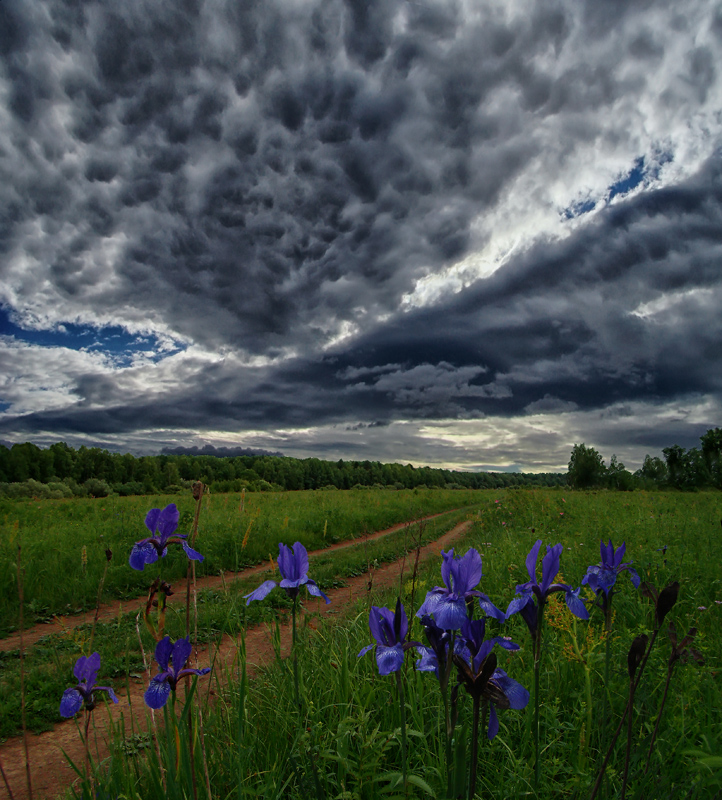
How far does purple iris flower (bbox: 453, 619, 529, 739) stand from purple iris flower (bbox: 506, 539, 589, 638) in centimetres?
13

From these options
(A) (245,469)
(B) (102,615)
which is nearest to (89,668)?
(B) (102,615)

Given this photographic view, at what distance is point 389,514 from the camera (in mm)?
18219

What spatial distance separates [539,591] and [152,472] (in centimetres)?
7064

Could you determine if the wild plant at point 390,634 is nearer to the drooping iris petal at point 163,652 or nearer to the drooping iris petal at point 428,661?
the drooping iris petal at point 428,661

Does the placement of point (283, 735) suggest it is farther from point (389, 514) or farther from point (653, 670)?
point (389, 514)

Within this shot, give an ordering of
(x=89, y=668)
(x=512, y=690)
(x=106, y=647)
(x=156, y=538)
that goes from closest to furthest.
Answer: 1. (x=512, y=690)
2. (x=156, y=538)
3. (x=89, y=668)
4. (x=106, y=647)

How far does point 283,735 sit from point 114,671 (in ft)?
11.6

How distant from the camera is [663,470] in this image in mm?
67500

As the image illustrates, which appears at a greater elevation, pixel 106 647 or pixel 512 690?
pixel 512 690

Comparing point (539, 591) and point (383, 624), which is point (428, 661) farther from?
point (539, 591)

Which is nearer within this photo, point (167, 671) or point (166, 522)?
point (167, 671)

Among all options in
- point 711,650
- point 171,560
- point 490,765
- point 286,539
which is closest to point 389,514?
point 286,539

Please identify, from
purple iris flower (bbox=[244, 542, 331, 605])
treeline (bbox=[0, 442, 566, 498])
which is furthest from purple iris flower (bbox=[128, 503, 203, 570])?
Answer: treeline (bbox=[0, 442, 566, 498])

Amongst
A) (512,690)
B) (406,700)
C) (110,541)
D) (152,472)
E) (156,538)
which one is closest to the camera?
(512,690)
